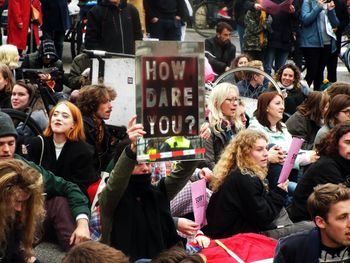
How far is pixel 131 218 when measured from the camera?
648cm

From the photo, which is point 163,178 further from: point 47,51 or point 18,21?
point 18,21

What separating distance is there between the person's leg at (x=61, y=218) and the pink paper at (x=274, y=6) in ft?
Answer: 27.5

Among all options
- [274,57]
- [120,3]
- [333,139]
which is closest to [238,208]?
[333,139]

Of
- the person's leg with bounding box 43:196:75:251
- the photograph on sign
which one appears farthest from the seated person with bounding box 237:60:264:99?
the photograph on sign

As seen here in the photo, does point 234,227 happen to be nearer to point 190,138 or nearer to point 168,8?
point 190,138

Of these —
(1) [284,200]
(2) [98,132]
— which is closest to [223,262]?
(1) [284,200]

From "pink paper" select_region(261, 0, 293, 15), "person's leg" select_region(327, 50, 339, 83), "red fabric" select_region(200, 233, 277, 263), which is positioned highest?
"pink paper" select_region(261, 0, 293, 15)

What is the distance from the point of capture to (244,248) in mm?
7094

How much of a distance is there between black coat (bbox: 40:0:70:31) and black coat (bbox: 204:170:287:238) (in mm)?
8708

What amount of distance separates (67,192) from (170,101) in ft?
→ 5.46

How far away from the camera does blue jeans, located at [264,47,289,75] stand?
15367 mm

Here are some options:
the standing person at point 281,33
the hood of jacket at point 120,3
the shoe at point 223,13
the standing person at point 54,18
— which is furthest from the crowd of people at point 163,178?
the shoe at point 223,13

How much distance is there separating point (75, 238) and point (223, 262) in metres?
1.09

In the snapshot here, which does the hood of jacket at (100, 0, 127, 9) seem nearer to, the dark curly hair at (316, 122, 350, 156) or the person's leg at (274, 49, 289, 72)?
the person's leg at (274, 49, 289, 72)
